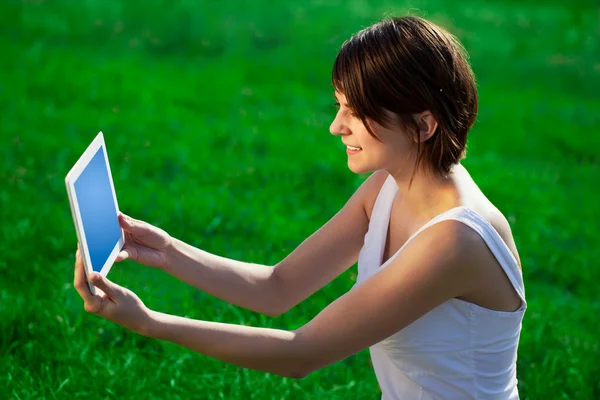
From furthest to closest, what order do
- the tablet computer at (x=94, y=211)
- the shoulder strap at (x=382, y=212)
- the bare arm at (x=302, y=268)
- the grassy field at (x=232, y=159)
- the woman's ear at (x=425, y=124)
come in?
the grassy field at (x=232, y=159)
the bare arm at (x=302, y=268)
the shoulder strap at (x=382, y=212)
the woman's ear at (x=425, y=124)
the tablet computer at (x=94, y=211)

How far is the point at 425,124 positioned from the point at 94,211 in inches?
32.4

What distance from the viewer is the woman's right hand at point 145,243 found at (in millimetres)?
2574

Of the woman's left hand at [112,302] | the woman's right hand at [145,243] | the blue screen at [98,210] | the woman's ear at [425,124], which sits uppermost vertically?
the woman's ear at [425,124]

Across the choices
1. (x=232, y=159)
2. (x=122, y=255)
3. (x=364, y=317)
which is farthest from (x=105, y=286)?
(x=232, y=159)

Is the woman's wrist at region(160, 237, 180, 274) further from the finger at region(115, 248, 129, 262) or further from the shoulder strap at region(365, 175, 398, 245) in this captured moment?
the shoulder strap at region(365, 175, 398, 245)

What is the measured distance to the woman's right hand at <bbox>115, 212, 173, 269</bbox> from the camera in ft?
8.45

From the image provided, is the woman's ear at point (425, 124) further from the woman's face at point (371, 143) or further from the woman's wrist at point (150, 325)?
the woman's wrist at point (150, 325)

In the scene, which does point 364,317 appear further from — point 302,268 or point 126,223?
point 126,223

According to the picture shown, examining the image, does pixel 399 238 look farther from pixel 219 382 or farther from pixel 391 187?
pixel 219 382

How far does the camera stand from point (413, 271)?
2.29 m

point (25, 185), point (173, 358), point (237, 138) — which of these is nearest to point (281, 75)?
point (237, 138)

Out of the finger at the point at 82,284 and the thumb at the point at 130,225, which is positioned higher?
the finger at the point at 82,284

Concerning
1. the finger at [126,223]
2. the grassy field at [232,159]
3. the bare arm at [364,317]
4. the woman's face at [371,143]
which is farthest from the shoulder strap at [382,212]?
the finger at [126,223]

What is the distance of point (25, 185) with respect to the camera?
504 centimetres
